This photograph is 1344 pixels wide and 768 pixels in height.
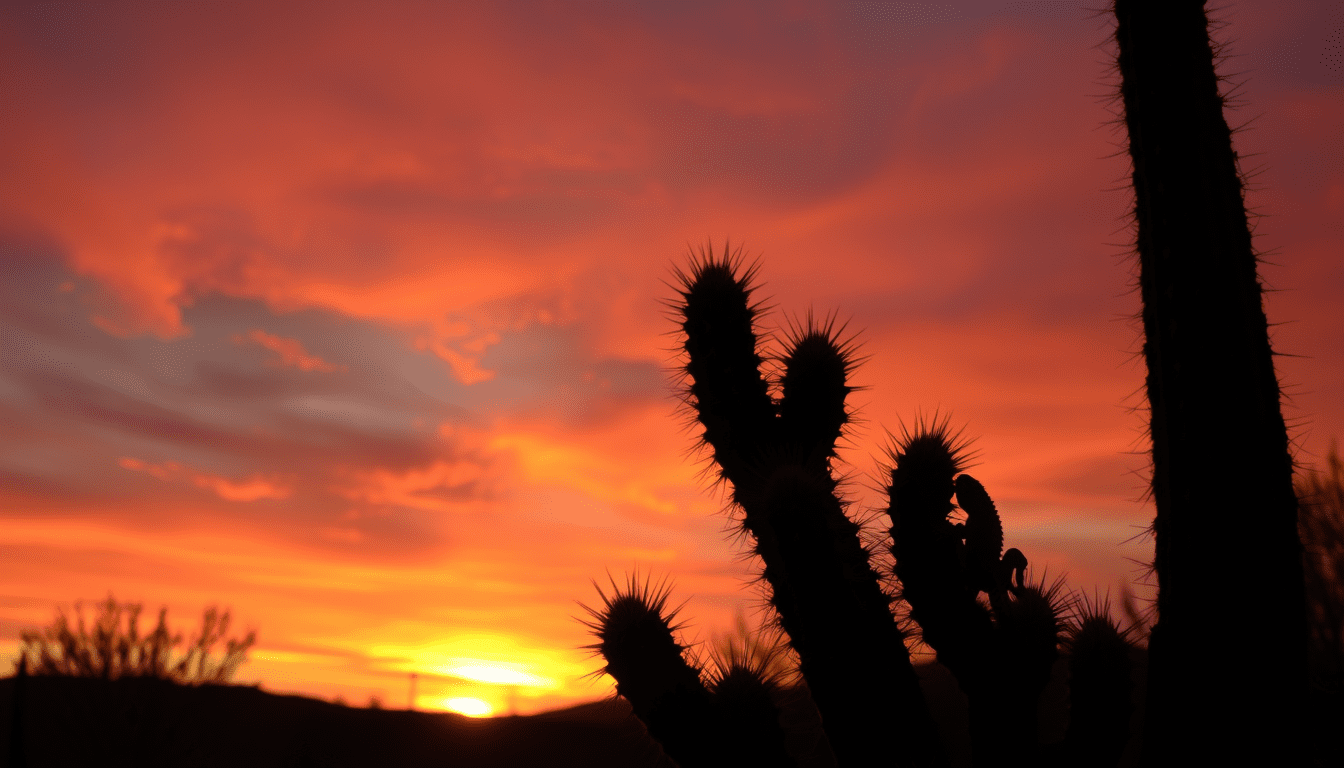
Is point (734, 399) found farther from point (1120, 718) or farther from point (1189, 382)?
point (1120, 718)

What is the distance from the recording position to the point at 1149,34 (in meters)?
3.59

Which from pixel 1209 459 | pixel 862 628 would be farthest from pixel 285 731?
pixel 1209 459

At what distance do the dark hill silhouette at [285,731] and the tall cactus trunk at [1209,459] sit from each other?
10.1m

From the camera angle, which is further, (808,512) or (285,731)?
(285,731)

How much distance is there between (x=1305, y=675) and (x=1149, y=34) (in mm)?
2560

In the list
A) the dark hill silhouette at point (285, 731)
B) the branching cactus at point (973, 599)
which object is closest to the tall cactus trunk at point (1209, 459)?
the branching cactus at point (973, 599)

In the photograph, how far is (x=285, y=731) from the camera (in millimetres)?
30750

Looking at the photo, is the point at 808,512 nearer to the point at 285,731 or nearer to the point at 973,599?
the point at 973,599

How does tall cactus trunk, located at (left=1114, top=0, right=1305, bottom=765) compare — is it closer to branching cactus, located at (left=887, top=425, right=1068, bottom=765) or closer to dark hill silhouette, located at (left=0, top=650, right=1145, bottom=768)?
branching cactus, located at (left=887, top=425, right=1068, bottom=765)

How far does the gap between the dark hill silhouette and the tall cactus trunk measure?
10.1m

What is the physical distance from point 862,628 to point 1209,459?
1.57 metres

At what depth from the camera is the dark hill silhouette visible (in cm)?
1828

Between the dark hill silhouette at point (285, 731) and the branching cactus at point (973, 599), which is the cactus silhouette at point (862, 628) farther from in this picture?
the dark hill silhouette at point (285, 731)

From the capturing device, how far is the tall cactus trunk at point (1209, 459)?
3.27 metres
